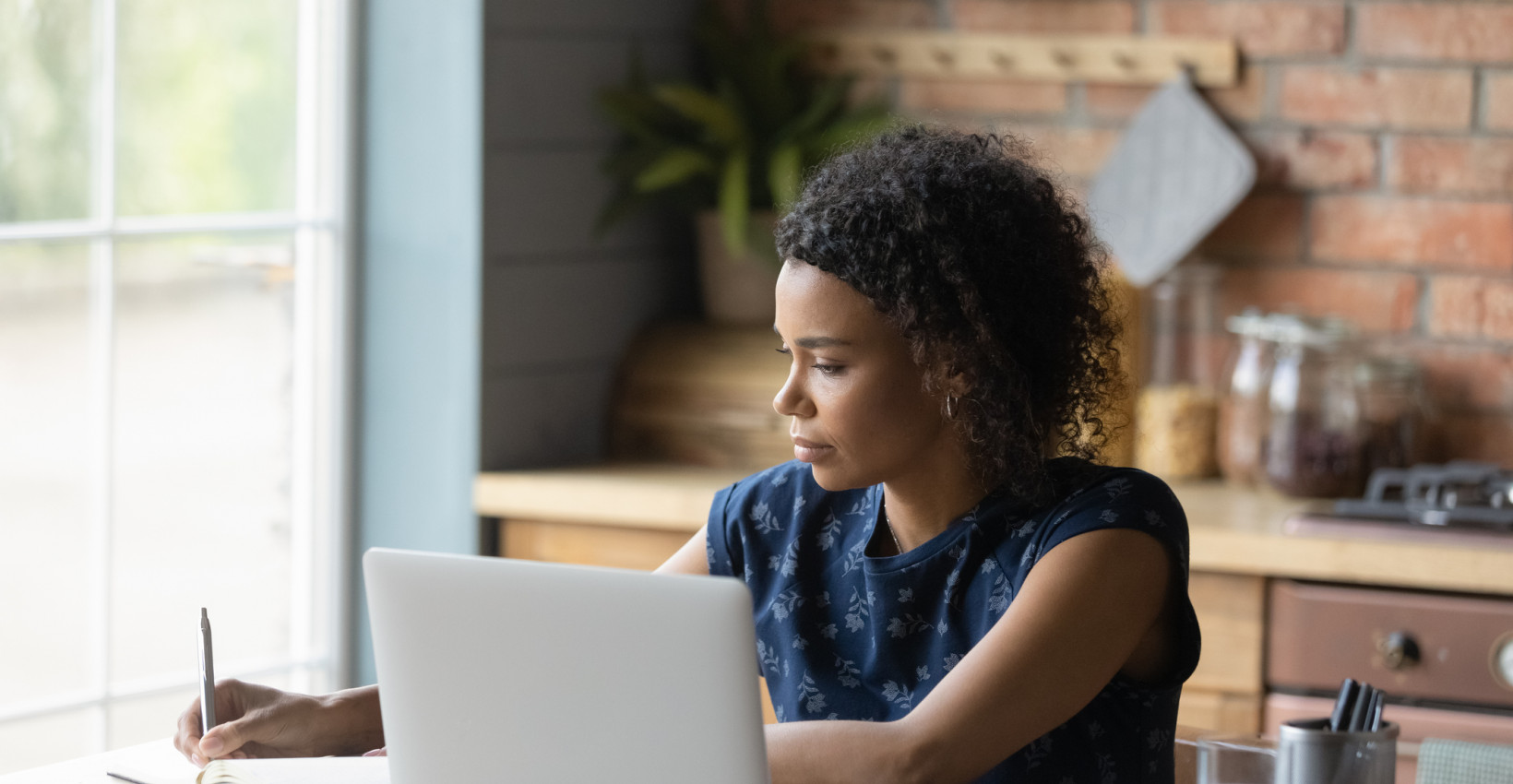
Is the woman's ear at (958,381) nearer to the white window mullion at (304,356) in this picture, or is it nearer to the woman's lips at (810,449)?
the woman's lips at (810,449)

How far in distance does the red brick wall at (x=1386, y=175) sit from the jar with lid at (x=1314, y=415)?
173 mm

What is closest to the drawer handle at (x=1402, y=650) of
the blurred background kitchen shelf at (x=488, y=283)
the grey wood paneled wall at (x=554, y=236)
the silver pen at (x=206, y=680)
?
the blurred background kitchen shelf at (x=488, y=283)

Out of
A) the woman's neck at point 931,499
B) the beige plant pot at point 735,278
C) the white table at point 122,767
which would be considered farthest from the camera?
the beige plant pot at point 735,278

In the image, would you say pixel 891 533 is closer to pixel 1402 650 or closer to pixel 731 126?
pixel 1402 650

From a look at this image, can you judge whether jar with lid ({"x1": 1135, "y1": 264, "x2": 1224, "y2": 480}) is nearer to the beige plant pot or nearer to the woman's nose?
the beige plant pot

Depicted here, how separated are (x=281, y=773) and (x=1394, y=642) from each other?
1329 millimetres

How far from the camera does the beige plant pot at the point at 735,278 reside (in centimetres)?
265

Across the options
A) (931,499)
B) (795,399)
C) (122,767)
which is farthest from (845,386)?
(122,767)

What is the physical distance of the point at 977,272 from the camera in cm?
132

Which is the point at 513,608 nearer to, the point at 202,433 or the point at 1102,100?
the point at 202,433

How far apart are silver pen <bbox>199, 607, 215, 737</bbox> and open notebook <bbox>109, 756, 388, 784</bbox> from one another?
0.13 feet

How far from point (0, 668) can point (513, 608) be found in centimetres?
141

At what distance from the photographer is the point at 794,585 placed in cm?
147

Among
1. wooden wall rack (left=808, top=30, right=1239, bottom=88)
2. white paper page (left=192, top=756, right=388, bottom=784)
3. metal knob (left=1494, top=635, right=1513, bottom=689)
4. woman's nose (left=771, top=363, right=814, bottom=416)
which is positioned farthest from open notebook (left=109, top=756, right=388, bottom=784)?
wooden wall rack (left=808, top=30, right=1239, bottom=88)
